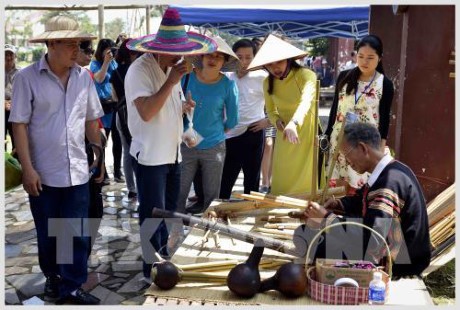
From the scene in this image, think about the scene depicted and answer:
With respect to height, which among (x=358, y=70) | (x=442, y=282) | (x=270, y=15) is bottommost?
(x=442, y=282)

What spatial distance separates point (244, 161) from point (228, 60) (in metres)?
1.09

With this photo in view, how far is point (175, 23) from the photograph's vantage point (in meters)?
3.58

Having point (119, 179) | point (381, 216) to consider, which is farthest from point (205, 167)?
point (119, 179)

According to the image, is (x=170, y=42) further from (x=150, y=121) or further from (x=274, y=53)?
(x=274, y=53)

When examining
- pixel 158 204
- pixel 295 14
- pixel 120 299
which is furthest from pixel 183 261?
pixel 295 14

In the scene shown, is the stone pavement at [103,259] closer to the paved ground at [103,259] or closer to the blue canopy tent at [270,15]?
the paved ground at [103,259]

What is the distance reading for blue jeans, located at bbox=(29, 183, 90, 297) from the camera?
3449 mm

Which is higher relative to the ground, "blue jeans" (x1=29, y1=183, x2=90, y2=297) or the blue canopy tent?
the blue canopy tent

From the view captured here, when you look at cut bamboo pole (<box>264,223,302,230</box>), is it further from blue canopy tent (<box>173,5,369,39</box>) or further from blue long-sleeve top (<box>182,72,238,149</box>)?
blue canopy tent (<box>173,5,369,39</box>)

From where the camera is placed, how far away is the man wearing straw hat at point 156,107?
341cm

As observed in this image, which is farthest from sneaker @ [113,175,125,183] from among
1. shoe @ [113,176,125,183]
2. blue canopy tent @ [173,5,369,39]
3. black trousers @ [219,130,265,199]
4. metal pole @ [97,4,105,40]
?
metal pole @ [97,4,105,40]

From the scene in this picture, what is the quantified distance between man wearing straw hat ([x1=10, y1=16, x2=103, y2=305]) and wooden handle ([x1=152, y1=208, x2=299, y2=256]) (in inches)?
24.1

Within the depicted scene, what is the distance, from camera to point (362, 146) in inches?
107

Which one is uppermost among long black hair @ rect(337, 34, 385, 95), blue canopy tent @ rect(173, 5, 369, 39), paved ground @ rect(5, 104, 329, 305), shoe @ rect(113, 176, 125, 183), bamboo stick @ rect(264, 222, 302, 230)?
blue canopy tent @ rect(173, 5, 369, 39)
